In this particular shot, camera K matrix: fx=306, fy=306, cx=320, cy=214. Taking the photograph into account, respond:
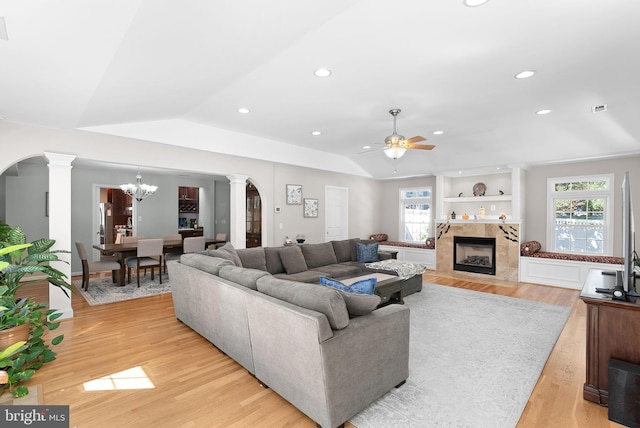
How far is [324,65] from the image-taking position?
2936 mm

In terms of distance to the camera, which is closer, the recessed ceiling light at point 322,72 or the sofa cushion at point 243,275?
the sofa cushion at point 243,275

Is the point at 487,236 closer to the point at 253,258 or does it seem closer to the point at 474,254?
the point at 474,254

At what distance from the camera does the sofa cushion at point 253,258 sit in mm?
4758

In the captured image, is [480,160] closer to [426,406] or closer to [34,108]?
[426,406]

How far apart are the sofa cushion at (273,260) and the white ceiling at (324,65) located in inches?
82.3

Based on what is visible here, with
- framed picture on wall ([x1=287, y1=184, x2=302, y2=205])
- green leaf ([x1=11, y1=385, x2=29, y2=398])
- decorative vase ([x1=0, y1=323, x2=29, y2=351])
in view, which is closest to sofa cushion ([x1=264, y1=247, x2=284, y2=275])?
framed picture on wall ([x1=287, y1=184, x2=302, y2=205])

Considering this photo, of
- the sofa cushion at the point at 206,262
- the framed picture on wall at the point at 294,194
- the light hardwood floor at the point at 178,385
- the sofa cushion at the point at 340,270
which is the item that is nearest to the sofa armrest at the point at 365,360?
the light hardwood floor at the point at 178,385

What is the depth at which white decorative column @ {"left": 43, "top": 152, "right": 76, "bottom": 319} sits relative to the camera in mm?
4004

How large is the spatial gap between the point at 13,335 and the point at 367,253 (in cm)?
500

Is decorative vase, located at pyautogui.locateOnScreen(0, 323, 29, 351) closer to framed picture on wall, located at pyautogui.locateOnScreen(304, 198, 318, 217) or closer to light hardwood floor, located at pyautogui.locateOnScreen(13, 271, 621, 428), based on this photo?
light hardwood floor, located at pyautogui.locateOnScreen(13, 271, 621, 428)

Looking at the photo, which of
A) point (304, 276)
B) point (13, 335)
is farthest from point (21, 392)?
point (304, 276)

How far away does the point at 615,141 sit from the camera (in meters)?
5.01

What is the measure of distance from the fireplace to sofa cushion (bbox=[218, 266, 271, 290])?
5.73 metres

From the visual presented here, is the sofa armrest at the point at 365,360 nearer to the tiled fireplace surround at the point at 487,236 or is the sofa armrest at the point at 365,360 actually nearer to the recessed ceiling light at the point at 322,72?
the recessed ceiling light at the point at 322,72
